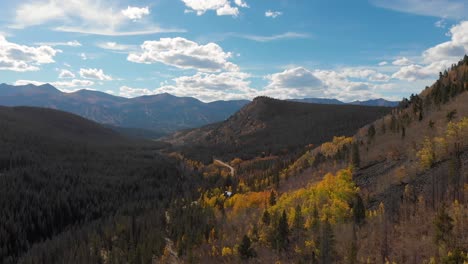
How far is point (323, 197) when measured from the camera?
64875mm

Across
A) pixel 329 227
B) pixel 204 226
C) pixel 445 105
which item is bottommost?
pixel 204 226

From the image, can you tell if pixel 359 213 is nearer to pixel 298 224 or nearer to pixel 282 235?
pixel 298 224

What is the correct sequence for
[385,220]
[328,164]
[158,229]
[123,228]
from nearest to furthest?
[385,220]
[328,164]
[158,229]
[123,228]

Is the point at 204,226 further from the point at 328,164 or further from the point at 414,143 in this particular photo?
the point at 414,143

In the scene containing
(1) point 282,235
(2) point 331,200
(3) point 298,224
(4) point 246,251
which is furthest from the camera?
(4) point 246,251

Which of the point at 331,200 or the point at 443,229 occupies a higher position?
the point at 443,229

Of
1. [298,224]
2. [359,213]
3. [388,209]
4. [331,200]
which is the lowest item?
[298,224]

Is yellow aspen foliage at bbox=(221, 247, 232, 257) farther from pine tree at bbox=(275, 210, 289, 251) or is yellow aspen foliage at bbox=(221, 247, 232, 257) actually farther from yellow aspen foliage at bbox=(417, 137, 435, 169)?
yellow aspen foliage at bbox=(417, 137, 435, 169)

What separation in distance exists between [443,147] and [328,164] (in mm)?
54922

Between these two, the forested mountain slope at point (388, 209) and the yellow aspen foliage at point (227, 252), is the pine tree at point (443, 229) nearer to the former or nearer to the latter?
the forested mountain slope at point (388, 209)

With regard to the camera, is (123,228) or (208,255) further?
(123,228)

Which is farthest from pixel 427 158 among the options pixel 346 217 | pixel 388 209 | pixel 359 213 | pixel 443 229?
pixel 443 229

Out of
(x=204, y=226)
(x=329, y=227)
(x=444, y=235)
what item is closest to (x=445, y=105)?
(x=329, y=227)

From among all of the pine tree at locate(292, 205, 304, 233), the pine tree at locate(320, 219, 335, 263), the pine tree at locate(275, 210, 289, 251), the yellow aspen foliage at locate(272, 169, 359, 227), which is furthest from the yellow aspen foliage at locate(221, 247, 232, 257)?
the pine tree at locate(320, 219, 335, 263)
